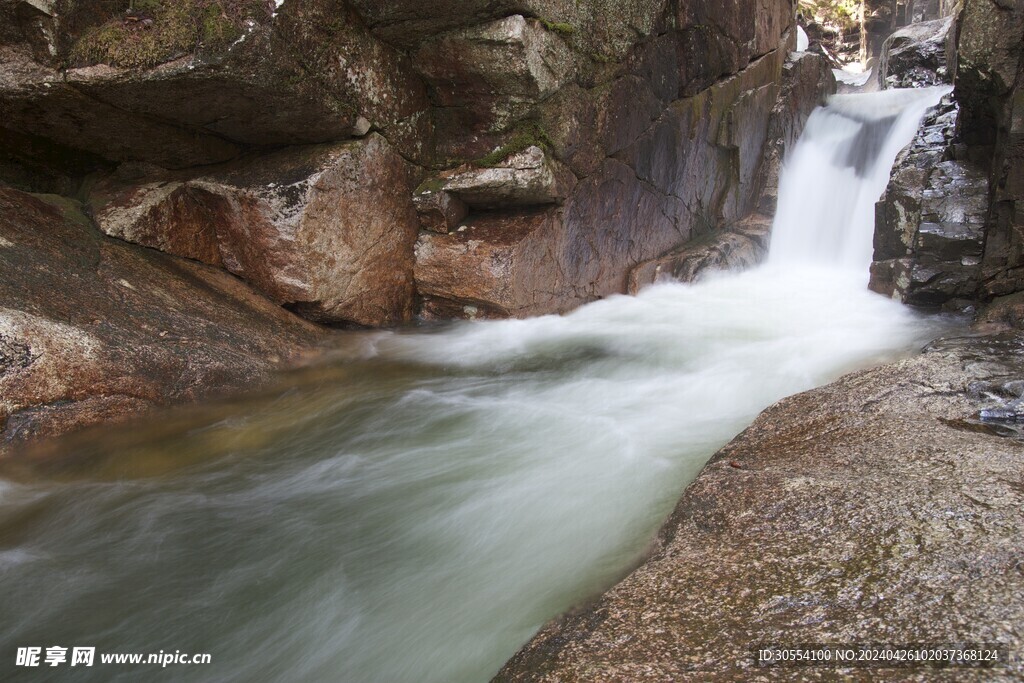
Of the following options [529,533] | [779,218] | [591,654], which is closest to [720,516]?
[591,654]

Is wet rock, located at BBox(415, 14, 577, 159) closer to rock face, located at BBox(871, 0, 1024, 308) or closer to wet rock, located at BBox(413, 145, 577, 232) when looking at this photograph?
wet rock, located at BBox(413, 145, 577, 232)

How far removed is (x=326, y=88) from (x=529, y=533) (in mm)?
4333

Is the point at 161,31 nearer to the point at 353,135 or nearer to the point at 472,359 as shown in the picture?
the point at 353,135

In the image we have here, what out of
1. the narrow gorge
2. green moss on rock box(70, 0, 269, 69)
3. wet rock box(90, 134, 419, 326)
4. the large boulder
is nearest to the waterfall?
the narrow gorge

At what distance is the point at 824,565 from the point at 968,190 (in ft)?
19.7

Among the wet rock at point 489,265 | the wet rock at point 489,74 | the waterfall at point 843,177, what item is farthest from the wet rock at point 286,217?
the waterfall at point 843,177

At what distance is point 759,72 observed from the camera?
10188 mm

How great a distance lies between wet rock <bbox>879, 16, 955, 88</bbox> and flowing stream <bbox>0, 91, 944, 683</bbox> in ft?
27.6

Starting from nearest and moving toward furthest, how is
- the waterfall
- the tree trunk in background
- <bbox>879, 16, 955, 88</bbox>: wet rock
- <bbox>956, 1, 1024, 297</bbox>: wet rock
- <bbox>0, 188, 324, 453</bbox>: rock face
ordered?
<bbox>0, 188, 324, 453</bbox>: rock face → <bbox>956, 1, 1024, 297</bbox>: wet rock → the waterfall → <bbox>879, 16, 955, 88</bbox>: wet rock → the tree trunk in background

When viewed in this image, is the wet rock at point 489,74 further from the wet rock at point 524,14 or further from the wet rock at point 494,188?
the wet rock at point 494,188

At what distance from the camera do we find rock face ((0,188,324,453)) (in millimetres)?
4492

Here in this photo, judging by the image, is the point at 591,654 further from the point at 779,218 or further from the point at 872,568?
the point at 779,218

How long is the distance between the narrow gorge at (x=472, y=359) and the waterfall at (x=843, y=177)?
170 millimetres

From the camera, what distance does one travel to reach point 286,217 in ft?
19.7
